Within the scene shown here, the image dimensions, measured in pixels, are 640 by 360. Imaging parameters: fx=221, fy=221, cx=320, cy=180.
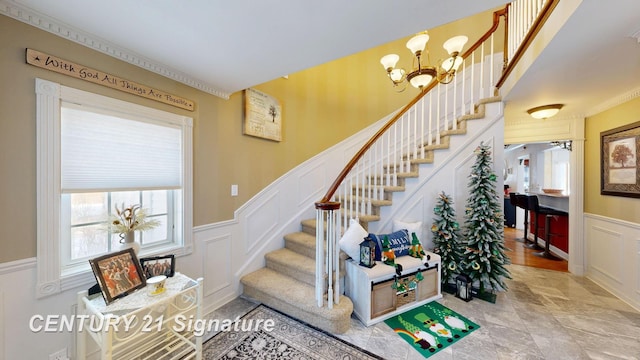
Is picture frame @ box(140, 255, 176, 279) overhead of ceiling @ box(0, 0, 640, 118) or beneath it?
beneath

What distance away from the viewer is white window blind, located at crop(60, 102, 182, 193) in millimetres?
1469

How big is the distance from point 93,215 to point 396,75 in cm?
310

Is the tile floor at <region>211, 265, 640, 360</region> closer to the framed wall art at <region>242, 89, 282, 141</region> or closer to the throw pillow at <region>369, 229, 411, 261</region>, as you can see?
the throw pillow at <region>369, 229, 411, 261</region>

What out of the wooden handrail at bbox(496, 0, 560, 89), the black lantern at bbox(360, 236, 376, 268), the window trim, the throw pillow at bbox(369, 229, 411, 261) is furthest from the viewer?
the throw pillow at bbox(369, 229, 411, 261)

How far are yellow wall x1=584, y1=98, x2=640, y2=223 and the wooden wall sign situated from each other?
4858 mm

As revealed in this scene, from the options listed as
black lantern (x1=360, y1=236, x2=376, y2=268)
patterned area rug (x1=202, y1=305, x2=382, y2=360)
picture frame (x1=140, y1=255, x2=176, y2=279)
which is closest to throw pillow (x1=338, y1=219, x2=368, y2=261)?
black lantern (x1=360, y1=236, x2=376, y2=268)

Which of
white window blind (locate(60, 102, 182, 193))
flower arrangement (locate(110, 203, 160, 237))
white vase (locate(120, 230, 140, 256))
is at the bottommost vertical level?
white vase (locate(120, 230, 140, 256))

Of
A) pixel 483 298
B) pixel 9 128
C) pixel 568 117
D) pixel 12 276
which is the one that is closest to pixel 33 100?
pixel 9 128

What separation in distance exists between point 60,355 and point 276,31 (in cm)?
255

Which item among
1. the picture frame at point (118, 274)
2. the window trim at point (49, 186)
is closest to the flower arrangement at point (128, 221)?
the picture frame at point (118, 274)

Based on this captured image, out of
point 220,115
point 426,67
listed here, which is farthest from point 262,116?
point 426,67

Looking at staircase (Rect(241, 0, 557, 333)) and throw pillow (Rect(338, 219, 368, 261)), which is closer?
staircase (Rect(241, 0, 557, 333))

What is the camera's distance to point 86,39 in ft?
4.90

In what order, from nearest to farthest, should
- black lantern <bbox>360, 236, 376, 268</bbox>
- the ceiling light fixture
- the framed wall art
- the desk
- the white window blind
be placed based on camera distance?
the desk, the white window blind, black lantern <bbox>360, 236, 376, 268</bbox>, the framed wall art, the ceiling light fixture
